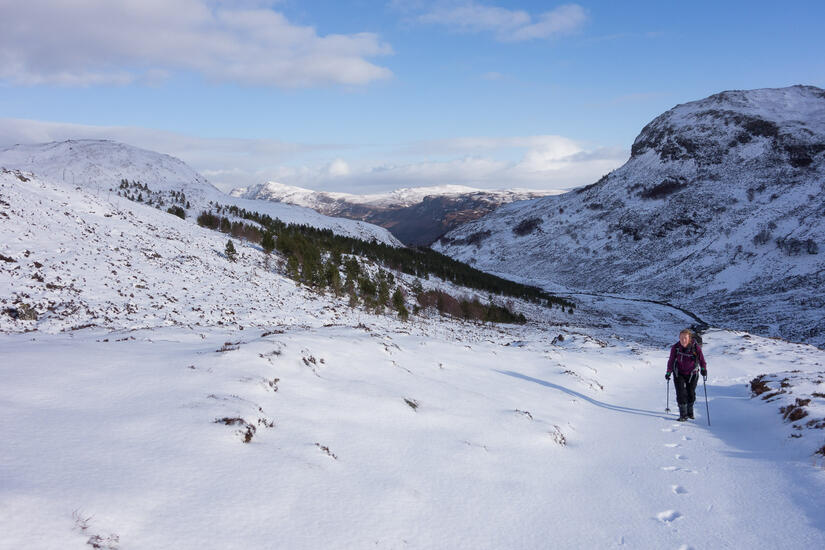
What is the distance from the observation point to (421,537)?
4941 millimetres

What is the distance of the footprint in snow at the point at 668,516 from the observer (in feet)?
19.6

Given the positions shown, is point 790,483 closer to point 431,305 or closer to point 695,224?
point 431,305

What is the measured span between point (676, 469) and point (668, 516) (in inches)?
83.8

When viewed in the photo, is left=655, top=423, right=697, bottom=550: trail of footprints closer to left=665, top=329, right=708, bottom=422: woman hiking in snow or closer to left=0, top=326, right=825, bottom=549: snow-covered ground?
left=0, top=326, right=825, bottom=549: snow-covered ground

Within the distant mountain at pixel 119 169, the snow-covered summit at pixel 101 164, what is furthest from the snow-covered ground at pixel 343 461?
the snow-covered summit at pixel 101 164

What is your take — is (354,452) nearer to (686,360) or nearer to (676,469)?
(676,469)

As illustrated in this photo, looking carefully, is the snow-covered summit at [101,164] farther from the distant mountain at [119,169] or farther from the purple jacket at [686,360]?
the purple jacket at [686,360]

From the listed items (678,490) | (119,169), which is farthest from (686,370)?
(119,169)

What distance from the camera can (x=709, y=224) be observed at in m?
86.2

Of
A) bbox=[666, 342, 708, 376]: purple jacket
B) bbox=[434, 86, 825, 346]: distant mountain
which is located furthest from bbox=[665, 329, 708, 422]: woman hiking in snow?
bbox=[434, 86, 825, 346]: distant mountain

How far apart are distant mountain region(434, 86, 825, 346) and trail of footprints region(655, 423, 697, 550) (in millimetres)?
45995

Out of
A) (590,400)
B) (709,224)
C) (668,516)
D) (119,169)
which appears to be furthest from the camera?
(709,224)

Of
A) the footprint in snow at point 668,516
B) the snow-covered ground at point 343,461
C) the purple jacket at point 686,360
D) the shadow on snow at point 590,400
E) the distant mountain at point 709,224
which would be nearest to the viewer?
the snow-covered ground at point 343,461

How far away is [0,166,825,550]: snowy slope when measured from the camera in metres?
4.32
